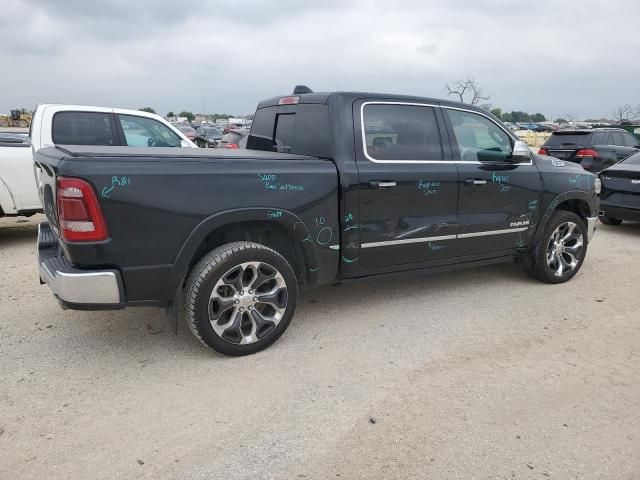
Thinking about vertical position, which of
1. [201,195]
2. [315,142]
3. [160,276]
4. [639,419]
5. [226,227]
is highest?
[315,142]

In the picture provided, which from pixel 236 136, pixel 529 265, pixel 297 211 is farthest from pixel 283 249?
pixel 236 136

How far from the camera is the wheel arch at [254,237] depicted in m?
3.26

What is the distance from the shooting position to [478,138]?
4.69 m

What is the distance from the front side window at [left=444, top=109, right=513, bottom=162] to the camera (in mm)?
4531

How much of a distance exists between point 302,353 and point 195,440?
1150mm

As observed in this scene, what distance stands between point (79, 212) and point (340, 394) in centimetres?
187

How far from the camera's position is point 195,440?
2.67m

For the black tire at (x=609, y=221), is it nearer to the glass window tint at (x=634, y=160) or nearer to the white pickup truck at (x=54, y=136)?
the glass window tint at (x=634, y=160)

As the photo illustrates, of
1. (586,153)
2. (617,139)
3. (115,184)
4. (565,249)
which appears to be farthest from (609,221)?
(115,184)

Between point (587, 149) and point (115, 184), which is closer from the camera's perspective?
point (115, 184)

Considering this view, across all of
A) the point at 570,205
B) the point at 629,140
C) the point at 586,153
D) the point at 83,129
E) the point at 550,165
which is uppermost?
the point at 83,129

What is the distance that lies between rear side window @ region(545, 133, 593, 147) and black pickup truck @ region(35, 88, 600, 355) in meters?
6.77

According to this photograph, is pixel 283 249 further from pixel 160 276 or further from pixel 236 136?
pixel 236 136

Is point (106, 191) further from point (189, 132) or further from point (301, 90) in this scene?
point (189, 132)
